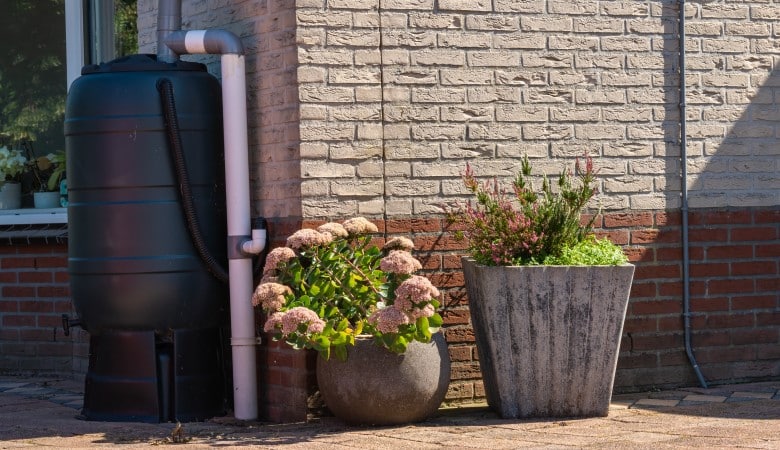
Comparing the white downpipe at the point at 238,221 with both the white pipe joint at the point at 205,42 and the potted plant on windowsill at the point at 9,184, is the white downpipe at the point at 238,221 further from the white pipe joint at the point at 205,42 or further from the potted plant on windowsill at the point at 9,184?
the potted plant on windowsill at the point at 9,184

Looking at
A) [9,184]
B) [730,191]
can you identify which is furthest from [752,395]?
[9,184]

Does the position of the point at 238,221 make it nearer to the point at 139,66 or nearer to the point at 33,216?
the point at 139,66

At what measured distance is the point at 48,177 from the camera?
28.2 ft

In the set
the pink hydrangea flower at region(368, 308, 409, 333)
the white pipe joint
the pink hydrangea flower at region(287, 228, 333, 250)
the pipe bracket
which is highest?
the white pipe joint

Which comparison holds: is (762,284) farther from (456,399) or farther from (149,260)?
(149,260)

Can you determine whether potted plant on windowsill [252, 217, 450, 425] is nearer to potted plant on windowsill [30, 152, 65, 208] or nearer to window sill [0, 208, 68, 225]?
window sill [0, 208, 68, 225]

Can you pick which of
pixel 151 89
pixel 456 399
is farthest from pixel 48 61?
pixel 456 399

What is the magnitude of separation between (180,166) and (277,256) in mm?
765

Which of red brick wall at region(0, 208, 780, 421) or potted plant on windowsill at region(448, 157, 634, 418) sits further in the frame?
red brick wall at region(0, 208, 780, 421)

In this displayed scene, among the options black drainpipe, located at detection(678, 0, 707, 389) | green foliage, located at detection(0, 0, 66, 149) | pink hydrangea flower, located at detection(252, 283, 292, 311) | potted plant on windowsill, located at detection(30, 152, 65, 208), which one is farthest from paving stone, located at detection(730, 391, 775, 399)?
green foliage, located at detection(0, 0, 66, 149)

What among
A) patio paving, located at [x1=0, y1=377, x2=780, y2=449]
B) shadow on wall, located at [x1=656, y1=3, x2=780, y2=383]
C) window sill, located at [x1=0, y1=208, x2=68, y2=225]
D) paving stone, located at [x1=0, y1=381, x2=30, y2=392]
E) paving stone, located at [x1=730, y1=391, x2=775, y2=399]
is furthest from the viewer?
window sill, located at [x1=0, y1=208, x2=68, y2=225]

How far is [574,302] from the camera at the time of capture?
6.03 m

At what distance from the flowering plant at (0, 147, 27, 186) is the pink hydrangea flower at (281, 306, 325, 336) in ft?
11.7

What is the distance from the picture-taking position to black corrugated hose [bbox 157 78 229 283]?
20.6ft
